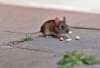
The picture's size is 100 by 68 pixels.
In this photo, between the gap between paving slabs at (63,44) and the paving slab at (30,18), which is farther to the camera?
the paving slab at (30,18)

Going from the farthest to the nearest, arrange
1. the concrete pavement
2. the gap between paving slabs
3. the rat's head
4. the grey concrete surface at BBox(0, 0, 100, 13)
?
the grey concrete surface at BBox(0, 0, 100, 13), the rat's head, the gap between paving slabs, the concrete pavement

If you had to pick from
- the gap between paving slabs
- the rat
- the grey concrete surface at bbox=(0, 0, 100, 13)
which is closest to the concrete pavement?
the gap between paving slabs

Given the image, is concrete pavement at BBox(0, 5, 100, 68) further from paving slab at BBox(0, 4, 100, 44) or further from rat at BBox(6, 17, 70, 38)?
rat at BBox(6, 17, 70, 38)

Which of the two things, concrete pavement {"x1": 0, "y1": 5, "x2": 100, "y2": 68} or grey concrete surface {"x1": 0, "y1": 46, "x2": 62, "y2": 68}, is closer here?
grey concrete surface {"x1": 0, "y1": 46, "x2": 62, "y2": 68}

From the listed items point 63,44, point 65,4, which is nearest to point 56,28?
point 63,44

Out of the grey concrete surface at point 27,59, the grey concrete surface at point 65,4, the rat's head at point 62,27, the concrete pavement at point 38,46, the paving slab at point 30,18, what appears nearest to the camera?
the grey concrete surface at point 27,59

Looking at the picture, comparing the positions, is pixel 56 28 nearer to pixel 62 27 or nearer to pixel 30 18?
pixel 62 27

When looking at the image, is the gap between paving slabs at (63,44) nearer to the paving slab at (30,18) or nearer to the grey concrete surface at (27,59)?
the grey concrete surface at (27,59)

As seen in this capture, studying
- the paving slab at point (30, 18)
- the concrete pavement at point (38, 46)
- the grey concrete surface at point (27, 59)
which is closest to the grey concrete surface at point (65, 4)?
the paving slab at point (30, 18)

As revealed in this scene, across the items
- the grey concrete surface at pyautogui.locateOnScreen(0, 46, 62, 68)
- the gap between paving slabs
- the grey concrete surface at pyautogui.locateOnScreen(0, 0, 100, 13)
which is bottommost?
the grey concrete surface at pyautogui.locateOnScreen(0, 46, 62, 68)

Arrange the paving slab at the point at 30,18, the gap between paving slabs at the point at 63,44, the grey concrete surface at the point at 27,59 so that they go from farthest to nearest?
the paving slab at the point at 30,18 < the gap between paving slabs at the point at 63,44 < the grey concrete surface at the point at 27,59

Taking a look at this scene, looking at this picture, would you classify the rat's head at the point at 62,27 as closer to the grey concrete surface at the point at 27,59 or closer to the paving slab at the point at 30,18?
the grey concrete surface at the point at 27,59

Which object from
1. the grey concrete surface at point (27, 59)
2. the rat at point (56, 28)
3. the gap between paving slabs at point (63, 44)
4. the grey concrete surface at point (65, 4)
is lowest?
the grey concrete surface at point (27, 59)

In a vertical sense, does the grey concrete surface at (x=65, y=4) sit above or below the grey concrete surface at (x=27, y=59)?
above
